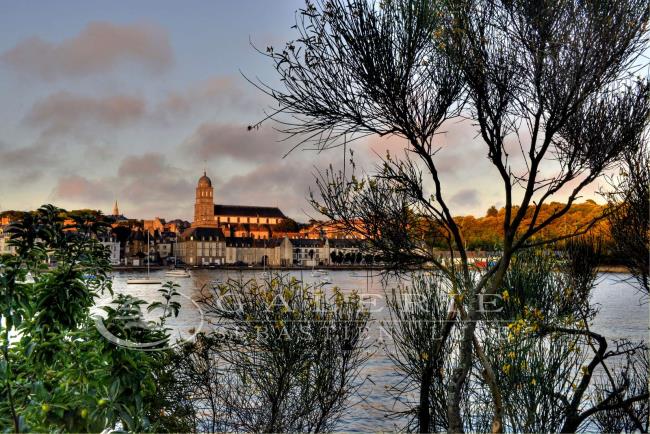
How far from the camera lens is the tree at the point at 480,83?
3.80 m

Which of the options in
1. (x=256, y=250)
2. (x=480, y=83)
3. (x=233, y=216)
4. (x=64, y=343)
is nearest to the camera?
(x=64, y=343)

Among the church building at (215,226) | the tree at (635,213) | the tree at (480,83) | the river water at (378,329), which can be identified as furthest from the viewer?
the church building at (215,226)

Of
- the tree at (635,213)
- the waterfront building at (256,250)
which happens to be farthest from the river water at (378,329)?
the waterfront building at (256,250)

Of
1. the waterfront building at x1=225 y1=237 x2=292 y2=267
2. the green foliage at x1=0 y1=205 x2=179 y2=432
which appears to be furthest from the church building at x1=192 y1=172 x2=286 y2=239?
the green foliage at x1=0 y1=205 x2=179 y2=432

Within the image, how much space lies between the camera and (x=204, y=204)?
115 metres

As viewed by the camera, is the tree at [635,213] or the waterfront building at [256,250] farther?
the waterfront building at [256,250]

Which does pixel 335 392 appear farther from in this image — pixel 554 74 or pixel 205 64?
pixel 205 64

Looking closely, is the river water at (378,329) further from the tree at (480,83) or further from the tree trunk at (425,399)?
the tree at (480,83)

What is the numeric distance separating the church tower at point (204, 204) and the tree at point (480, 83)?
351ft

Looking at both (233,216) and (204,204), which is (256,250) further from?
(204,204)

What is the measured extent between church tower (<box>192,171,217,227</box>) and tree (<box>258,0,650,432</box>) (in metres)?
107

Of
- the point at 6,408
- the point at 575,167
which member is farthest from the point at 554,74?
the point at 6,408

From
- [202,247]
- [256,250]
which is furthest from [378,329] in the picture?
[202,247]

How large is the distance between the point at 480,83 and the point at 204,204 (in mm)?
113555
